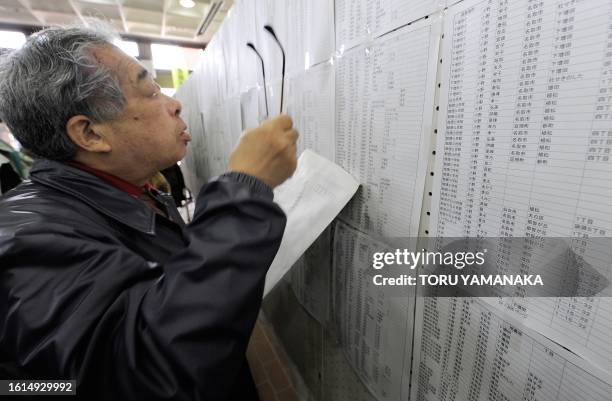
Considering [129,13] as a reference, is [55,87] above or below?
below

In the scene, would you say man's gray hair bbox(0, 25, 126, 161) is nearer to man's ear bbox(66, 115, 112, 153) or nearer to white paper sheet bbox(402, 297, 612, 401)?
man's ear bbox(66, 115, 112, 153)

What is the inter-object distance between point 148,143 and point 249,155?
1.07 feet

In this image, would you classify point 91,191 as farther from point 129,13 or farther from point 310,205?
point 129,13

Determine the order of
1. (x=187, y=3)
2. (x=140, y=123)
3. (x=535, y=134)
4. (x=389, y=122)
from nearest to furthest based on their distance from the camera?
(x=535, y=134)
(x=389, y=122)
(x=140, y=123)
(x=187, y=3)

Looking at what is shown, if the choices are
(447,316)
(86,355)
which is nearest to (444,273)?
(447,316)

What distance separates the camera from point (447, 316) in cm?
46

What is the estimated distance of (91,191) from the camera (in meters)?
0.56

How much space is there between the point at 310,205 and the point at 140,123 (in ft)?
1.45

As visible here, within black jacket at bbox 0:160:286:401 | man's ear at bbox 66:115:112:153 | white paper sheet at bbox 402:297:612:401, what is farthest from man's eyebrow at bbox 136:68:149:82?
white paper sheet at bbox 402:297:612:401

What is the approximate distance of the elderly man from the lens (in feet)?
1.14

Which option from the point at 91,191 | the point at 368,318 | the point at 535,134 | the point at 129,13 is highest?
the point at 129,13

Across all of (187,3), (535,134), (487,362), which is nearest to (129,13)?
(187,3)

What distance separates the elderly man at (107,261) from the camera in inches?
13.7

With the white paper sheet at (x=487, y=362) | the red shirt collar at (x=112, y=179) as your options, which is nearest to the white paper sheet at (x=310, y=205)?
the white paper sheet at (x=487, y=362)
